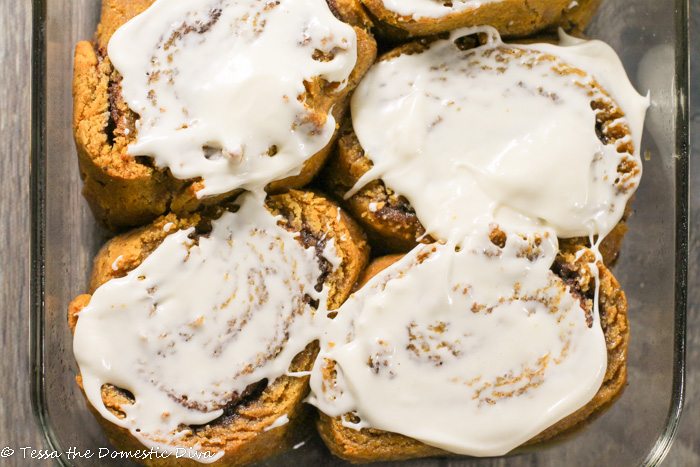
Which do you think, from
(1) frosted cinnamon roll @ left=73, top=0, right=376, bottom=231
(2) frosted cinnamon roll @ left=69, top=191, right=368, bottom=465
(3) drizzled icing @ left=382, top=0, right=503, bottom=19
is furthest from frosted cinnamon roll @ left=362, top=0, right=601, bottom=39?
(2) frosted cinnamon roll @ left=69, top=191, right=368, bottom=465

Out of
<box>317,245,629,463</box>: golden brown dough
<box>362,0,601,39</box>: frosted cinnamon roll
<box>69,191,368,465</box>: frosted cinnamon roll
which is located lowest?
<box>317,245,629,463</box>: golden brown dough

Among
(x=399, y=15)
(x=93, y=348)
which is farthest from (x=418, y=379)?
(x=399, y=15)

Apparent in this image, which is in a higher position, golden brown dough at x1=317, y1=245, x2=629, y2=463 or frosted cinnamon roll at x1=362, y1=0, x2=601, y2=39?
frosted cinnamon roll at x1=362, y1=0, x2=601, y2=39

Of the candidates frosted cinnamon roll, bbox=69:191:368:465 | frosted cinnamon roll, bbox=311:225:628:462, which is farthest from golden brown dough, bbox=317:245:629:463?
frosted cinnamon roll, bbox=69:191:368:465

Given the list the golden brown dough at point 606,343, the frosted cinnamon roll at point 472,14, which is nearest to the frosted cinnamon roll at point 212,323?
the golden brown dough at point 606,343

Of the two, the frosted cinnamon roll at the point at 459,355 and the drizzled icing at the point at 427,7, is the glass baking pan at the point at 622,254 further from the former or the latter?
the drizzled icing at the point at 427,7

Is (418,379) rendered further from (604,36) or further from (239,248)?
(604,36)

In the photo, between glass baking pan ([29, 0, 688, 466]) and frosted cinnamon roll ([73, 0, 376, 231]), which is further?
glass baking pan ([29, 0, 688, 466])

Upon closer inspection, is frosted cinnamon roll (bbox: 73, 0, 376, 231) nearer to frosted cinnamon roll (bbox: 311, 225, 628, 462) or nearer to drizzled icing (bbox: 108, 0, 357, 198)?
drizzled icing (bbox: 108, 0, 357, 198)
